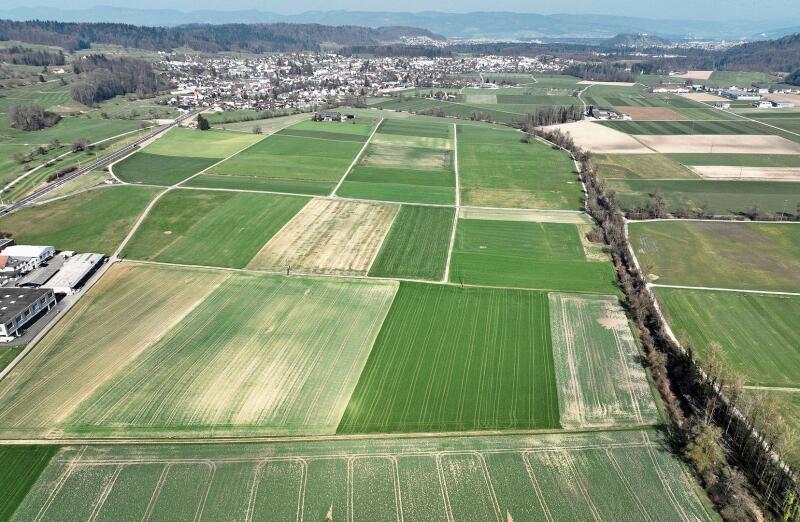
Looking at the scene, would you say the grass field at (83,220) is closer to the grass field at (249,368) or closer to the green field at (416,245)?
the grass field at (249,368)

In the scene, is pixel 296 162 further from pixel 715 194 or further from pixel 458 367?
pixel 715 194

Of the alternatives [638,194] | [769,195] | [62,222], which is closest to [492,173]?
[638,194]

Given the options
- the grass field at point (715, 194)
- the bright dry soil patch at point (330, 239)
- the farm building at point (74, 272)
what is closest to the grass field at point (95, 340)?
the farm building at point (74, 272)

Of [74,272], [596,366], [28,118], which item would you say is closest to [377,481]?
[596,366]

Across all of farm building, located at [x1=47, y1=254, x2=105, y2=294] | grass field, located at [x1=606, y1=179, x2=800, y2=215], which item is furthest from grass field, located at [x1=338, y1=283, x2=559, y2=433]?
grass field, located at [x1=606, y1=179, x2=800, y2=215]

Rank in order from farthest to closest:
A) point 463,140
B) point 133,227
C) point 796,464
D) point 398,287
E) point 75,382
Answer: point 463,140, point 133,227, point 398,287, point 75,382, point 796,464

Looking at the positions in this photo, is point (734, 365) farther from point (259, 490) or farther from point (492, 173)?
point (492, 173)
